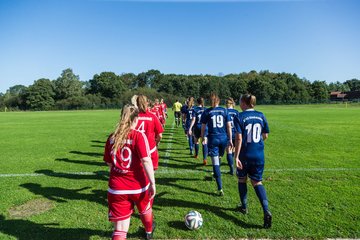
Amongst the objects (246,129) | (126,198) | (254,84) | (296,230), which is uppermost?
(254,84)

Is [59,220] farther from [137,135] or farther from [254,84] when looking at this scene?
[254,84]

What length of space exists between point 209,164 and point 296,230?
4.76m

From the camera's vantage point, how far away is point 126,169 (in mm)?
Result: 3361

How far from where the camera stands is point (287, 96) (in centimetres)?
9525

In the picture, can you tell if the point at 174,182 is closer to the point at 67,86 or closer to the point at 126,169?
the point at 126,169

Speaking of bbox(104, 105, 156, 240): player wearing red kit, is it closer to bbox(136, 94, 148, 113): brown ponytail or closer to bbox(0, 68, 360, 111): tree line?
bbox(136, 94, 148, 113): brown ponytail

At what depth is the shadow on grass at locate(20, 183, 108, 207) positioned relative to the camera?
6.13m

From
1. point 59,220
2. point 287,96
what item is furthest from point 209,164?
point 287,96

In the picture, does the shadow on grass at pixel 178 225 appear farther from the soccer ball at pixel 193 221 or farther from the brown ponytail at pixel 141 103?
the brown ponytail at pixel 141 103

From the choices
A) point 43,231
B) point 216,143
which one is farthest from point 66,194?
point 216,143

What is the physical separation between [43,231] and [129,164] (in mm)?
2411

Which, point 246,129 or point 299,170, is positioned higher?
point 246,129

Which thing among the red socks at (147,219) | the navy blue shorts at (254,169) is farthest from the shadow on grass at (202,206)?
the red socks at (147,219)

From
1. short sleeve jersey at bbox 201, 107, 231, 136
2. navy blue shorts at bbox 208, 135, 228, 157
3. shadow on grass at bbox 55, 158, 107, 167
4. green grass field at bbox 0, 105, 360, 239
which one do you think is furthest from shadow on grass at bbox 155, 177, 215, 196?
shadow on grass at bbox 55, 158, 107, 167
